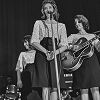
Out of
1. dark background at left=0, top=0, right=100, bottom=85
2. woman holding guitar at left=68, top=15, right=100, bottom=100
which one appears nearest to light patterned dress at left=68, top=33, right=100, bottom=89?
woman holding guitar at left=68, top=15, right=100, bottom=100

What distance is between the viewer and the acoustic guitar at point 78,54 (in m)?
3.09

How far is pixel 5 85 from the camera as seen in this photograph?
12.6ft

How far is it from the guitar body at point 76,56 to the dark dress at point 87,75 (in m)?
0.06

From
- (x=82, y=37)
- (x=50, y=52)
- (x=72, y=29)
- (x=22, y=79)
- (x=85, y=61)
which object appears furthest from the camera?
(x=72, y=29)

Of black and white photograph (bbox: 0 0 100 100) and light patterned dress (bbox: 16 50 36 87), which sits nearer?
black and white photograph (bbox: 0 0 100 100)

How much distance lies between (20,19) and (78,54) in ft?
4.18

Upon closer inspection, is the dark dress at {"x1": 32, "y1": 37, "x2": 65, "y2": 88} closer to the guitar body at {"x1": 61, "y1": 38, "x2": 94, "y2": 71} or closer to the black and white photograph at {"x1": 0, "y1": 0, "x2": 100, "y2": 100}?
the black and white photograph at {"x1": 0, "y1": 0, "x2": 100, "y2": 100}

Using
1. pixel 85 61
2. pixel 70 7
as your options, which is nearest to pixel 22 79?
pixel 85 61

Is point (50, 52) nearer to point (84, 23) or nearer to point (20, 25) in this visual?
point (84, 23)

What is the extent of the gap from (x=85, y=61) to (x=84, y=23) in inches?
22.2

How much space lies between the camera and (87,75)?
296 centimetres

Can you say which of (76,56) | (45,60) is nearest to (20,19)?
(76,56)

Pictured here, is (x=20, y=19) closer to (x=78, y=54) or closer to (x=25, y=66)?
(x=25, y=66)

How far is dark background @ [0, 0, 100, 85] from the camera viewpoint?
3.92 m
